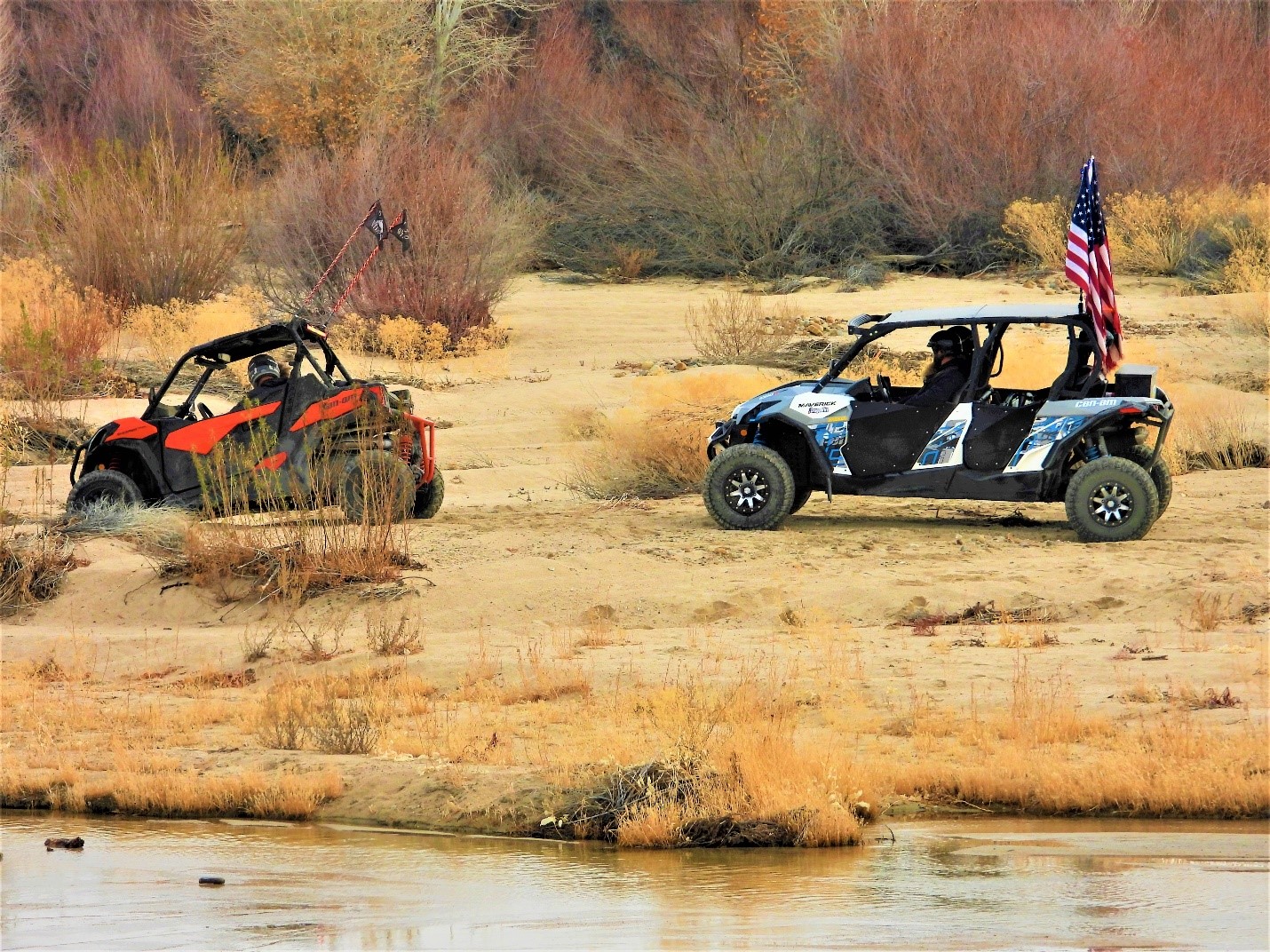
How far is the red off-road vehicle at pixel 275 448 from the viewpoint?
1393 cm

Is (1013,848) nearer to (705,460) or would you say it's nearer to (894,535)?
(894,535)

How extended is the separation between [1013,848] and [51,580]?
7685mm

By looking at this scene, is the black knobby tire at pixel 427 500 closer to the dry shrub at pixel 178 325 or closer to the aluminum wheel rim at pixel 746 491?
the aluminum wheel rim at pixel 746 491

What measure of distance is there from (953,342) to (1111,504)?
5.16ft

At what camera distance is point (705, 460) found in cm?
1698

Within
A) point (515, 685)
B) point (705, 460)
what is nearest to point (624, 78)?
point (705, 460)

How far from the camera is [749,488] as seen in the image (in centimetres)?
1444

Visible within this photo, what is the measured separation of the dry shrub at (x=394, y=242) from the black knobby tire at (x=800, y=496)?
1177 centimetres

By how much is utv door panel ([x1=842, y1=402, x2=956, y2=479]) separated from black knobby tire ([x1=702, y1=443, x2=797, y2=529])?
0.54 metres

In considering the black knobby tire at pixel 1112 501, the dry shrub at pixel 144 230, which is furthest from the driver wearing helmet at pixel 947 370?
the dry shrub at pixel 144 230

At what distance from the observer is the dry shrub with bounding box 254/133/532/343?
1046 inches

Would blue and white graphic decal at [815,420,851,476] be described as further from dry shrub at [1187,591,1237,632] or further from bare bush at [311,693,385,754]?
bare bush at [311,693,385,754]

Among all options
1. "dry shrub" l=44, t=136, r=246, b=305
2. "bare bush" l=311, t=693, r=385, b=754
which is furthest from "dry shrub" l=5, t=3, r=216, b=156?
"bare bush" l=311, t=693, r=385, b=754

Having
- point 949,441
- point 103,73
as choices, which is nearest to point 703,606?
point 949,441
